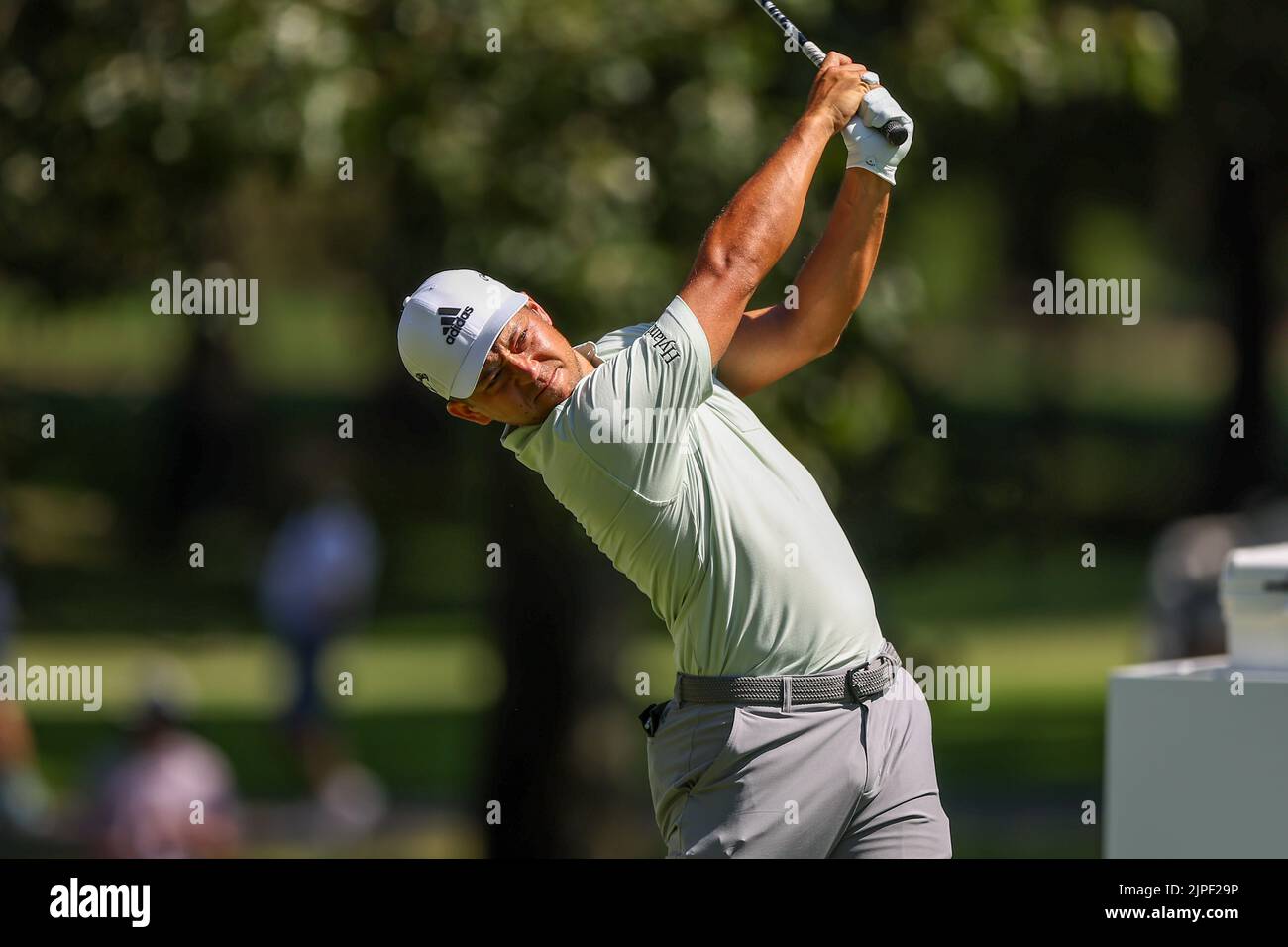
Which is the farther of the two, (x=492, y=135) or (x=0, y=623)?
(x=0, y=623)

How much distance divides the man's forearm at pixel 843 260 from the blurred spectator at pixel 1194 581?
26.1ft

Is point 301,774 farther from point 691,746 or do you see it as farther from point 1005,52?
point 691,746

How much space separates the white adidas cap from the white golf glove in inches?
36.2

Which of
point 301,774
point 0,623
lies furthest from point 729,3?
point 301,774

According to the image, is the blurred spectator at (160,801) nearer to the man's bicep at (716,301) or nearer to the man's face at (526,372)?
the man's face at (526,372)

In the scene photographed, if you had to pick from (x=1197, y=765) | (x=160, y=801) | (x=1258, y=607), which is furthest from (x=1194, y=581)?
(x=1197, y=765)

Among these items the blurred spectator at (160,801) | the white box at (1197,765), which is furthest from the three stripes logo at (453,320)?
the blurred spectator at (160,801)

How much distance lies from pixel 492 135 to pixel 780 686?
3.43 m

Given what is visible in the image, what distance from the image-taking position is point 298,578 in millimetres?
15594

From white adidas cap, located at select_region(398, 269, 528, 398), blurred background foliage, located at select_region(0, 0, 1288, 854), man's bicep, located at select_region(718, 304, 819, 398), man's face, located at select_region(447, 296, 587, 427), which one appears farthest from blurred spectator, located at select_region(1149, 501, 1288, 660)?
white adidas cap, located at select_region(398, 269, 528, 398)

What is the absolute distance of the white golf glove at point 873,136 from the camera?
15.0 ft

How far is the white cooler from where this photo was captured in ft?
17.2

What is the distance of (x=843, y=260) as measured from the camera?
4.71 meters

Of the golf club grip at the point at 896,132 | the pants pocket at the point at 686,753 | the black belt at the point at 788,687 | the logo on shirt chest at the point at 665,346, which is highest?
the golf club grip at the point at 896,132
